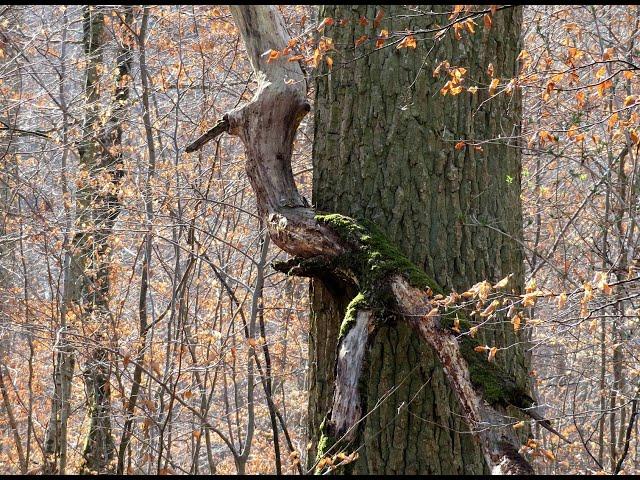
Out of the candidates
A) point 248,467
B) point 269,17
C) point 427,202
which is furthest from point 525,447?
point 248,467

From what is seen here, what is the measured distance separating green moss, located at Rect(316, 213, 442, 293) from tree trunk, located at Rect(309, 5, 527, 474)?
138mm

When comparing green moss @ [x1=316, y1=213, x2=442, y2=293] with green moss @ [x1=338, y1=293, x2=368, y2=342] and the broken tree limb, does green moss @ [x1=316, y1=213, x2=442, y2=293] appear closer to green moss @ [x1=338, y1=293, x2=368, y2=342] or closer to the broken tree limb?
green moss @ [x1=338, y1=293, x2=368, y2=342]

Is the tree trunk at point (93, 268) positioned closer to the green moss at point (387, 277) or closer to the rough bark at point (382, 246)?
the rough bark at point (382, 246)

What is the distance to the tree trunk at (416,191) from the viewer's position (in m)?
3.74

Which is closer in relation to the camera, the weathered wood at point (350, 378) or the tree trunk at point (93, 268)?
the weathered wood at point (350, 378)

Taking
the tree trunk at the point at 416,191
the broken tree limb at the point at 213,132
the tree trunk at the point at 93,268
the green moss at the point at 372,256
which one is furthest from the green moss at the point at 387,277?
the tree trunk at the point at 93,268

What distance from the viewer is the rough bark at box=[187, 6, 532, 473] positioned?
347 centimetres

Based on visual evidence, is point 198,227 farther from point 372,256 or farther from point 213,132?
point 372,256

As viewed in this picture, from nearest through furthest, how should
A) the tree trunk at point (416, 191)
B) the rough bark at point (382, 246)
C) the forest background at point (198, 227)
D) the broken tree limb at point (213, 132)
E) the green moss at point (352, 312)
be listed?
the rough bark at point (382, 246) < the green moss at point (352, 312) < the tree trunk at point (416, 191) < the broken tree limb at point (213, 132) < the forest background at point (198, 227)

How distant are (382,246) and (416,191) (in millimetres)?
381

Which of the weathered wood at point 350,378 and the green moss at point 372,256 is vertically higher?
the green moss at point 372,256

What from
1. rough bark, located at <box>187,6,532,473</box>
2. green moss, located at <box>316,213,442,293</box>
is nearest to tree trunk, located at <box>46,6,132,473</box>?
rough bark, located at <box>187,6,532,473</box>

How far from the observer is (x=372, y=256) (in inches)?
142

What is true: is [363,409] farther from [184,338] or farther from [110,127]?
[110,127]
